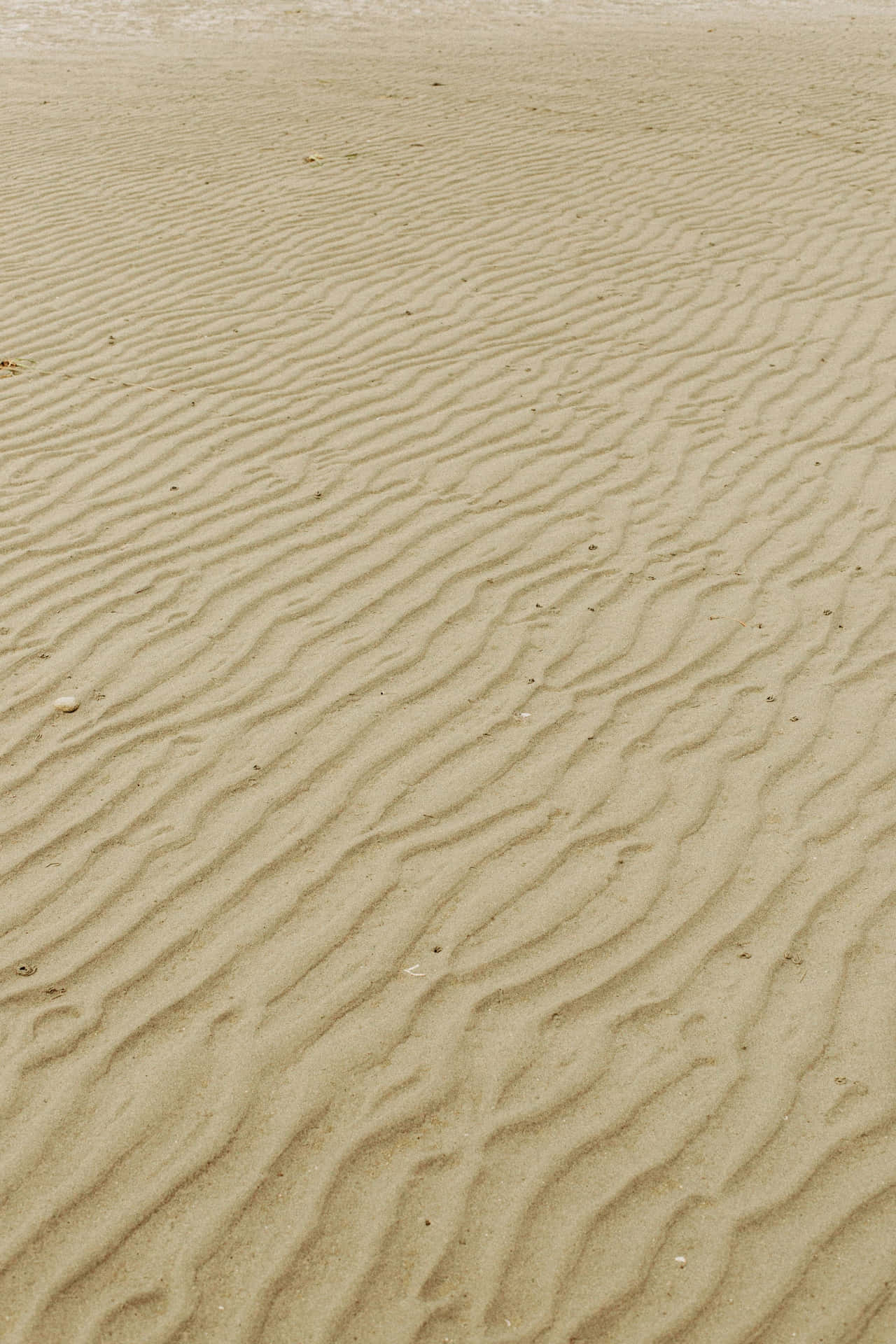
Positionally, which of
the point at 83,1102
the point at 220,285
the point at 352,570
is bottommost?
the point at 83,1102

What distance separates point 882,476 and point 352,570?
8.40 feet

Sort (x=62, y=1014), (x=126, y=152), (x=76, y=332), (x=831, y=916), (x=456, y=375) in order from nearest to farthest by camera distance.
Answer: (x=62, y=1014), (x=831, y=916), (x=456, y=375), (x=76, y=332), (x=126, y=152)

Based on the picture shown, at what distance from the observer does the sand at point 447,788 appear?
2830 mm

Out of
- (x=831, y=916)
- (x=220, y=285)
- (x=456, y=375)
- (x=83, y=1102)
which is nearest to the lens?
(x=83, y=1102)

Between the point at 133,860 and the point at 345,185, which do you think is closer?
the point at 133,860

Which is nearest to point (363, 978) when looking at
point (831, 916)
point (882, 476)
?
point (831, 916)

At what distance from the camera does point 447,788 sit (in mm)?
4051

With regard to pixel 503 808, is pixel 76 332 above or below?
above

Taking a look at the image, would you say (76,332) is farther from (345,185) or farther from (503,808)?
(503,808)

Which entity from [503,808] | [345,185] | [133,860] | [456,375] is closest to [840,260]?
[456,375]

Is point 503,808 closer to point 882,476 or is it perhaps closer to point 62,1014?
point 62,1014

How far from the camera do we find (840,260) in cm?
859

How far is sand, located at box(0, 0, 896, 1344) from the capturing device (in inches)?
111

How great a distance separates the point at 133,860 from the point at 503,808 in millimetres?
1133
